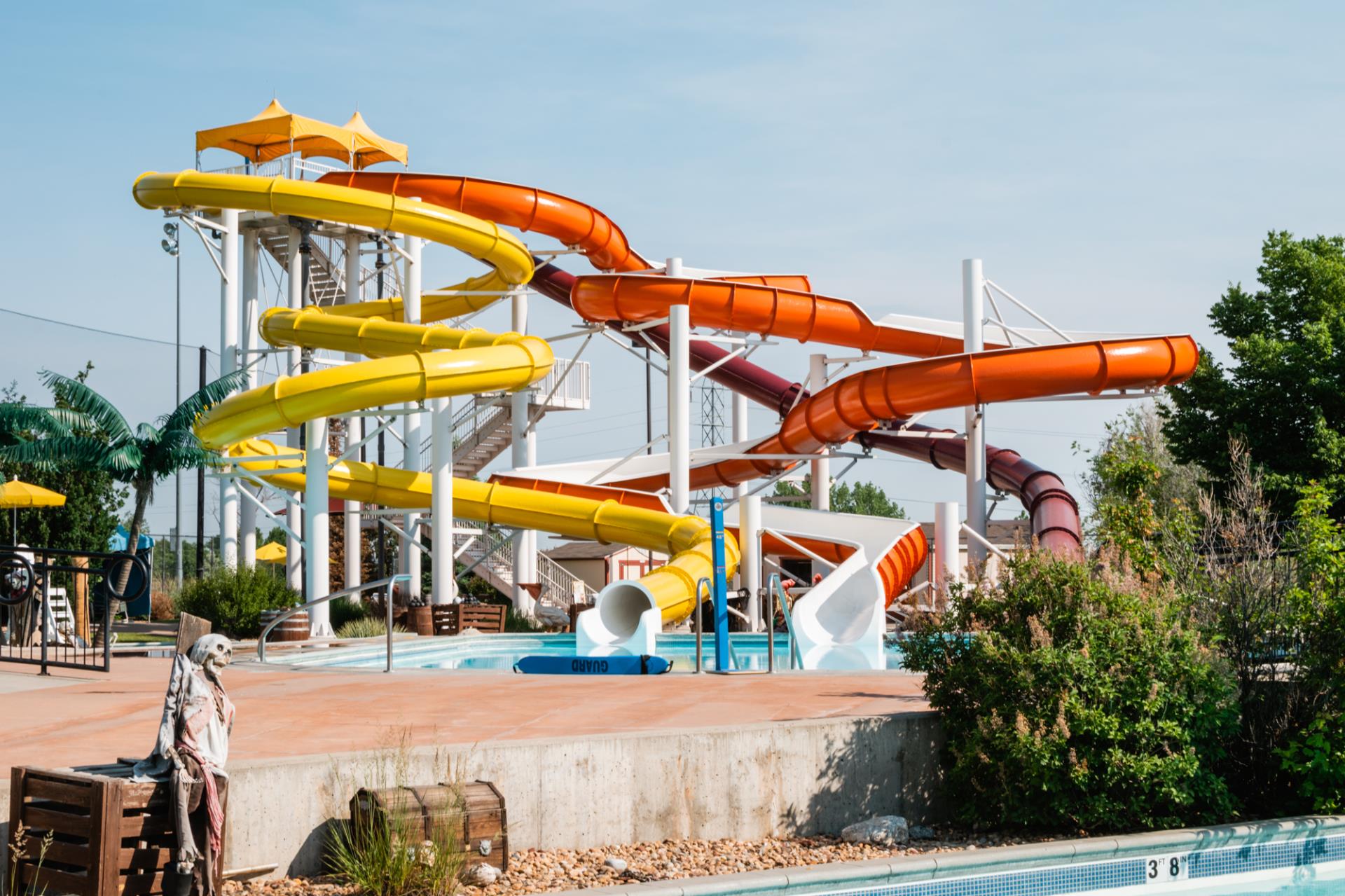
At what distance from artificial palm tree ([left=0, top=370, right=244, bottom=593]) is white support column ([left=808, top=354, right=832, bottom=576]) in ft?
35.5

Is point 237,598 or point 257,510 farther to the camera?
point 257,510

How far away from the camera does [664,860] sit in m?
7.52

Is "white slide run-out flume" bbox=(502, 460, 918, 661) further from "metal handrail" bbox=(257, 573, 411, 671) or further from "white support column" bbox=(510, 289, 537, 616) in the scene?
"white support column" bbox=(510, 289, 537, 616)

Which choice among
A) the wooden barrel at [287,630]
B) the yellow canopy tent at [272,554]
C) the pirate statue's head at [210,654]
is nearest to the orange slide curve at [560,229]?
the wooden barrel at [287,630]

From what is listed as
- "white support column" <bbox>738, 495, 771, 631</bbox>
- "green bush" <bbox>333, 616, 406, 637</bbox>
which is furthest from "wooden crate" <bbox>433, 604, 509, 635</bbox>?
"white support column" <bbox>738, 495, 771, 631</bbox>

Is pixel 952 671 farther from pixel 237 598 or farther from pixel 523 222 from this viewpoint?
pixel 523 222

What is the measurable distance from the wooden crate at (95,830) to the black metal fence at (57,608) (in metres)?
5.96

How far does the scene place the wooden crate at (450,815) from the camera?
6.67 meters

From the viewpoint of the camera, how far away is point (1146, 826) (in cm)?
795

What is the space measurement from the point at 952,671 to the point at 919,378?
14.5 metres

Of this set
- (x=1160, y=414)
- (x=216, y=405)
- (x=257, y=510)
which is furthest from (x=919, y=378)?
(x=257, y=510)

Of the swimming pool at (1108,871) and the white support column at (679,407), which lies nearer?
the swimming pool at (1108,871)

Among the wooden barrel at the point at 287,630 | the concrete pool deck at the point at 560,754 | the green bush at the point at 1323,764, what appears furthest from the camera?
the wooden barrel at the point at 287,630

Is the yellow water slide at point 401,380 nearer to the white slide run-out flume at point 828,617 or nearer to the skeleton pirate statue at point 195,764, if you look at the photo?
the white slide run-out flume at point 828,617
